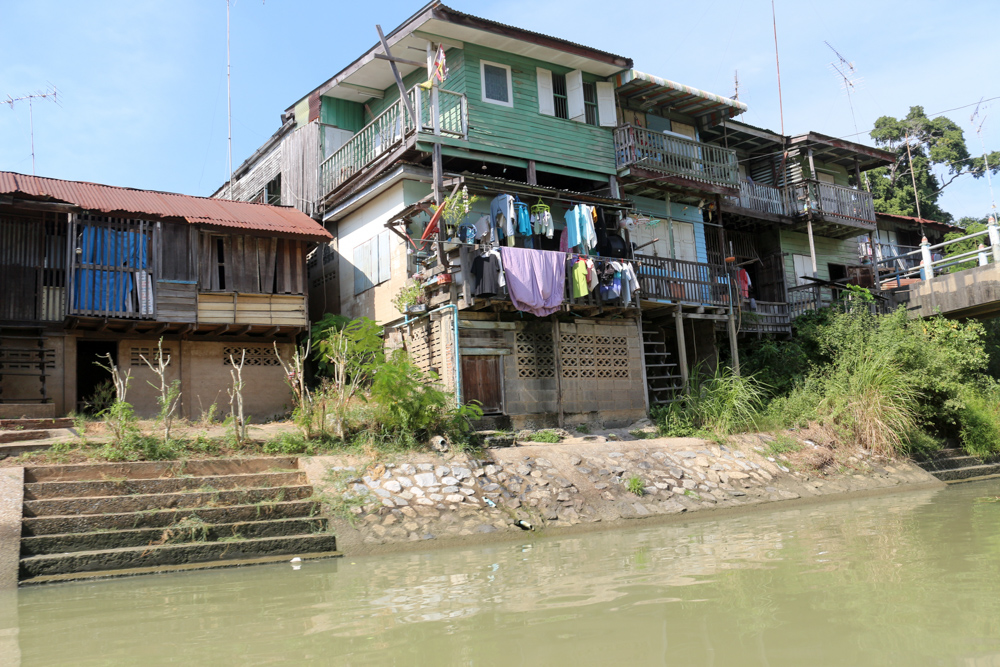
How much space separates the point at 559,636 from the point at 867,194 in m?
23.4

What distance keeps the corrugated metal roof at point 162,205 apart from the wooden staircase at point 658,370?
8312 millimetres

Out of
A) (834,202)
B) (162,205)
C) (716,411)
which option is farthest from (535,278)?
(834,202)

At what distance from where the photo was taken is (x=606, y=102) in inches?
755

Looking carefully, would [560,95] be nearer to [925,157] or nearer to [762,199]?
[762,199]

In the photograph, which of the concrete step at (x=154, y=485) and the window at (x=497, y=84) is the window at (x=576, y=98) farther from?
the concrete step at (x=154, y=485)

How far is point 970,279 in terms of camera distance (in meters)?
19.1

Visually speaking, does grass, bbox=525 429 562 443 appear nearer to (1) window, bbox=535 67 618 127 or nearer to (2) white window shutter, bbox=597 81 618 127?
(1) window, bbox=535 67 618 127

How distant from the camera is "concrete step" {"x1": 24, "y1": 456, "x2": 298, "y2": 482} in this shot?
983cm

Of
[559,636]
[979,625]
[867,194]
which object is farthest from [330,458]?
[867,194]

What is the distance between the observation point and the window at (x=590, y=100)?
1922cm

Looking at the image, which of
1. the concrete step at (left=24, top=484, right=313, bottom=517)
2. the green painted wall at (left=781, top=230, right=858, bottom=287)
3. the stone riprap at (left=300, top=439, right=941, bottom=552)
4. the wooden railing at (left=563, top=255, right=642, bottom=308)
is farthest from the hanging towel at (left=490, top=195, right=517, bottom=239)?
the green painted wall at (left=781, top=230, right=858, bottom=287)

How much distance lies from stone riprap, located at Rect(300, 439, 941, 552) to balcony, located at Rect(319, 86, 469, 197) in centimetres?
736

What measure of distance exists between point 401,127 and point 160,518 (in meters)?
10.2

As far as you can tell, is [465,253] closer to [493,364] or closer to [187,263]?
[493,364]
